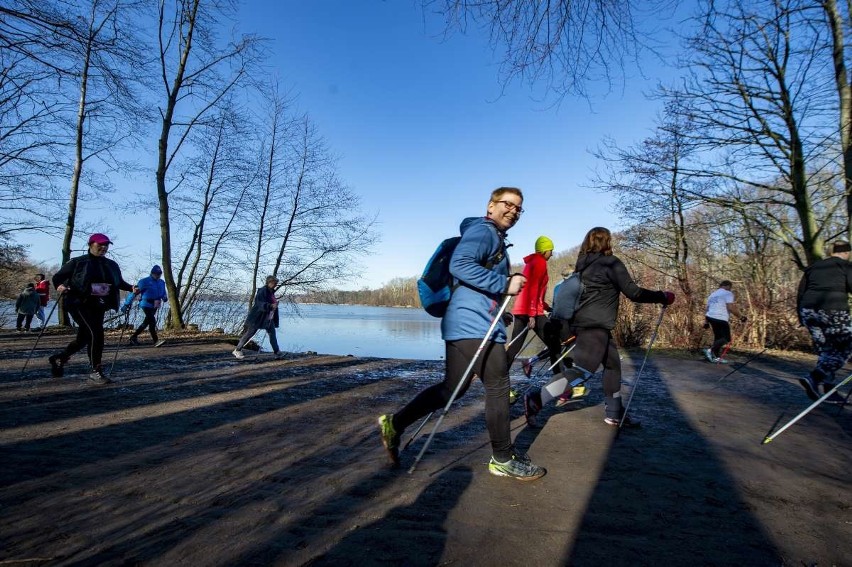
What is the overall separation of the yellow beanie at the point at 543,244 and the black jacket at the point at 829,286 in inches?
123

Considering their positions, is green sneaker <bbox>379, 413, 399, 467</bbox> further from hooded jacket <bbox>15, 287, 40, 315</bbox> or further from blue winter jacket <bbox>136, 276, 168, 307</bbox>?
hooded jacket <bbox>15, 287, 40, 315</bbox>

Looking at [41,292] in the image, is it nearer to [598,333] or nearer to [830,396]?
[598,333]

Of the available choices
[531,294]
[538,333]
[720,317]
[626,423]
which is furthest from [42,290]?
[720,317]

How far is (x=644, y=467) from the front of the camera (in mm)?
3139

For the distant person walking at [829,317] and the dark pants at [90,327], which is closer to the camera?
the distant person walking at [829,317]

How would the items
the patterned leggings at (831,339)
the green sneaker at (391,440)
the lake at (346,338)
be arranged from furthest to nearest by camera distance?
1. the lake at (346,338)
2. the patterned leggings at (831,339)
3. the green sneaker at (391,440)

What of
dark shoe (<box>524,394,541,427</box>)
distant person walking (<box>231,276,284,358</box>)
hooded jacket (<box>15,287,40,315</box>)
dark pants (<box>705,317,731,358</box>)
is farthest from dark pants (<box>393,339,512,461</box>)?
hooded jacket (<box>15,287,40,315</box>)

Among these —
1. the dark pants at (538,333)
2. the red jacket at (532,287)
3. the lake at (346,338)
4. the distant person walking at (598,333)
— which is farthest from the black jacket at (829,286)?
the lake at (346,338)

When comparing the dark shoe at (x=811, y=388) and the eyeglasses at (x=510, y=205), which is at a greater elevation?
the eyeglasses at (x=510, y=205)

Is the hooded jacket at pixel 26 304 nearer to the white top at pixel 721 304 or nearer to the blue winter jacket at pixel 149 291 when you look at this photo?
the blue winter jacket at pixel 149 291

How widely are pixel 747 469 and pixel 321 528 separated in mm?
2930

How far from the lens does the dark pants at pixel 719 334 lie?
32.3ft

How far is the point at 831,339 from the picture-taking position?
5.23 meters

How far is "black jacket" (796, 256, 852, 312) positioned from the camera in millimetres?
5203
